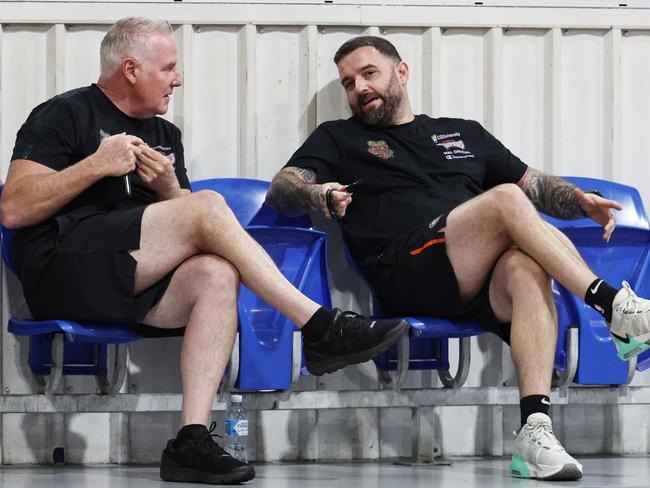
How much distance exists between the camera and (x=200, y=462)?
3387 millimetres

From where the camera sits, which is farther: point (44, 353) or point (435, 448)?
point (435, 448)

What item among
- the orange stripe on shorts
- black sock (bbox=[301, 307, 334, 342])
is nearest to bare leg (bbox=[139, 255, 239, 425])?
black sock (bbox=[301, 307, 334, 342])

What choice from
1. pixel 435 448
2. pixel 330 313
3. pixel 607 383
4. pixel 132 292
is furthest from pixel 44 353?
pixel 607 383

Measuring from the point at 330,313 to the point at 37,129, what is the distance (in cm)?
114

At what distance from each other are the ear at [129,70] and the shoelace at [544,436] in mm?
1733

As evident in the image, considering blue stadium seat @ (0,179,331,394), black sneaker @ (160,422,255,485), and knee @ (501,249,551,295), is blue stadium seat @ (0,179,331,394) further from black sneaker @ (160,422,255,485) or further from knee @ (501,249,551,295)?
knee @ (501,249,551,295)

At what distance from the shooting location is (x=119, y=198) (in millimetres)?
3818

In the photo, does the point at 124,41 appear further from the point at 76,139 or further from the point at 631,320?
the point at 631,320

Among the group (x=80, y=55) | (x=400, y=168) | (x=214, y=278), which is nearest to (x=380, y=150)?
(x=400, y=168)

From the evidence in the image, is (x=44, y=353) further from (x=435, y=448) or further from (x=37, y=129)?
(x=435, y=448)

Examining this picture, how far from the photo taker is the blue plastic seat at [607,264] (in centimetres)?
410

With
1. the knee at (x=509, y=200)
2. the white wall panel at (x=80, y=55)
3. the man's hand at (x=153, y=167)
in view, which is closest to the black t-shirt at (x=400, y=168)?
the knee at (x=509, y=200)

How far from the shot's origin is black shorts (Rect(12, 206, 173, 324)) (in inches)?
143

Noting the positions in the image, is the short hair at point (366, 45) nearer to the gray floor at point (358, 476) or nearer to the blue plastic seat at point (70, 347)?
the blue plastic seat at point (70, 347)
